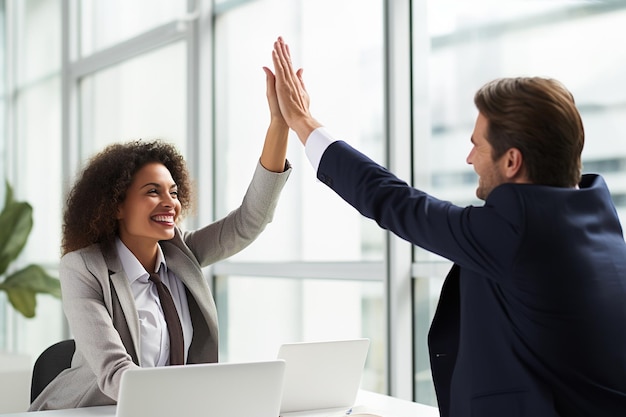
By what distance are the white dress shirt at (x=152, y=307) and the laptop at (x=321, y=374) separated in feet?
1.32

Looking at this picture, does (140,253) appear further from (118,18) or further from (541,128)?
(118,18)

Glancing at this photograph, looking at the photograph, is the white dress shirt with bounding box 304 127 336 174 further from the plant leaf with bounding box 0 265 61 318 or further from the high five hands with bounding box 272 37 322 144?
the plant leaf with bounding box 0 265 61 318

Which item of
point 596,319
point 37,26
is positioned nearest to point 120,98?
point 37,26

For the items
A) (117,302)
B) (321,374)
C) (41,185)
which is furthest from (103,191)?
(41,185)

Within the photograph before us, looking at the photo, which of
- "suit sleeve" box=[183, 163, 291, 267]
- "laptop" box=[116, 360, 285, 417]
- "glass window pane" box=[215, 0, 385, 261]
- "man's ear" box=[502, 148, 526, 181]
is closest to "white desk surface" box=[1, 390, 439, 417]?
"laptop" box=[116, 360, 285, 417]

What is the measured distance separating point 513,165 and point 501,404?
425 millimetres

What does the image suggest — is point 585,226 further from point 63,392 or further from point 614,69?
point 63,392

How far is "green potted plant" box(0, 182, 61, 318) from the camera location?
5.26 meters

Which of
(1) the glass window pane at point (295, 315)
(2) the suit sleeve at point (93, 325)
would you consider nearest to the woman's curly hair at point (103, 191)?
(2) the suit sleeve at point (93, 325)

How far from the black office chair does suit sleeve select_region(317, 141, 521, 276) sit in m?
1.18

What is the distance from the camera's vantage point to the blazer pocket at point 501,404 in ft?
4.76

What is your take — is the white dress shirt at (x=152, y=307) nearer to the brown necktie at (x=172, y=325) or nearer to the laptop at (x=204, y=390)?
the brown necktie at (x=172, y=325)

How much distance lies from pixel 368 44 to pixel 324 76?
0.31m

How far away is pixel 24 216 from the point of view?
533 cm
